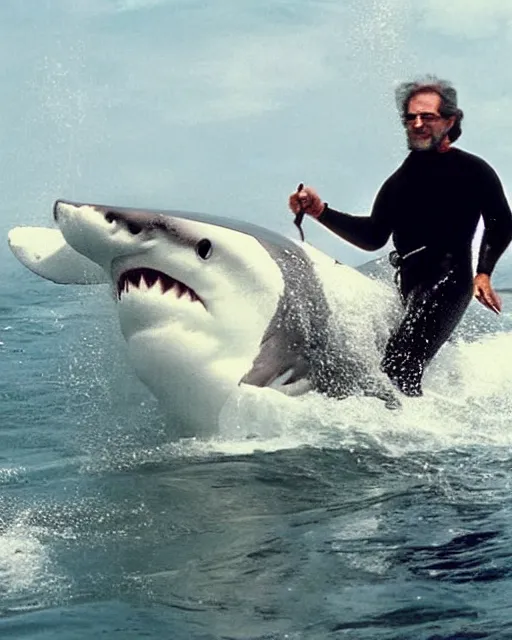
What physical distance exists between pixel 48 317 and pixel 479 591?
20.6 m

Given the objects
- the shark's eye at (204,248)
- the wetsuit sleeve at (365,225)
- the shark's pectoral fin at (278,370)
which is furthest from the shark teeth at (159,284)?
the wetsuit sleeve at (365,225)

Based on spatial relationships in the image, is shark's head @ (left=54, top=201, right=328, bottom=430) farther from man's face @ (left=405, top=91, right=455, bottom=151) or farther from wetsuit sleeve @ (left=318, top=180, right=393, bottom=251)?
man's face @ (left=405, top=91, right=455, bottom=151)

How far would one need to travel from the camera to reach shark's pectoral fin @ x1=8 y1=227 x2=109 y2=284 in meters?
8.98

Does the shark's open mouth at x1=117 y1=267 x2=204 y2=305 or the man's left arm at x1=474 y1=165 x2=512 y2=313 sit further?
the man's left arm at x1=474 y1=165 x2=512 y2=313

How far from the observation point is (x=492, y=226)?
9.16 m

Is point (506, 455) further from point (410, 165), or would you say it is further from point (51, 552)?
point (51, 552)

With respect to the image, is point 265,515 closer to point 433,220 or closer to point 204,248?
point 204,248

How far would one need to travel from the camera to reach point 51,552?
19.9ft

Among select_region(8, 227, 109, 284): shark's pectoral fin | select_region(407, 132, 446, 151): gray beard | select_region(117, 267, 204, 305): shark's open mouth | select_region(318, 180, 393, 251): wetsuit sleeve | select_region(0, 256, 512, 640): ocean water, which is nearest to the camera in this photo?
select_region(0, 256, 512, 640): ocean water

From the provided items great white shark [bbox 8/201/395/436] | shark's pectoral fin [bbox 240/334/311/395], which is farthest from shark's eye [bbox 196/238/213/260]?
shark's pectoral fin [bbox 240/334/311/395]

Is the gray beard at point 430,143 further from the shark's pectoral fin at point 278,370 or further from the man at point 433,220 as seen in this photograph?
the shark's pectoral fin at point 278,370

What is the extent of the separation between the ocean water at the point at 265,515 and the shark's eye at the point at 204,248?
105 centimetres

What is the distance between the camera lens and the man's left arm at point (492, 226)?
29.6 ft

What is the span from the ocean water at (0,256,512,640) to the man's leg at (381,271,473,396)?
26cm
